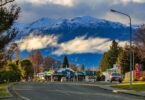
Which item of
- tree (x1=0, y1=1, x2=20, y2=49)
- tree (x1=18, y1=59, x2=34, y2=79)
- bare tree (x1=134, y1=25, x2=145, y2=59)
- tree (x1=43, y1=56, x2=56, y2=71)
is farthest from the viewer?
tree (x1=43, y1=56, x2=56, y2=71)

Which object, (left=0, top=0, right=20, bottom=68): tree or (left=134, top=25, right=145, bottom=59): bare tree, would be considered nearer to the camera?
(left=0, top=0, right=20, bottom=68): tree

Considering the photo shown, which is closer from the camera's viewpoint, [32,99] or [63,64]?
[32,99]

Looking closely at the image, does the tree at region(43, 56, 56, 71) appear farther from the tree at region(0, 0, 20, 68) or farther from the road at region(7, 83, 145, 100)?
the tree at region(0, 0, 20, 68)

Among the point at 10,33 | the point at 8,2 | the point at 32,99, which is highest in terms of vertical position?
the point at 8,2

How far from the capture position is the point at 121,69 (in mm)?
99625

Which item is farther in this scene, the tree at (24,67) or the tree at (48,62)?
the tree at (48,62)

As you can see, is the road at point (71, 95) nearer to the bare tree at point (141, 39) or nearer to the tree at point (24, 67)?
the bare tree at point (141, 39)

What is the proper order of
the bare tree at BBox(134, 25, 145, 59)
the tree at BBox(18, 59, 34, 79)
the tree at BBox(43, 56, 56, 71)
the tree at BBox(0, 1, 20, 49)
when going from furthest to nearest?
the tree at BBox(43, 56, 56, 71) < the tree at BBox(18, 59, 34, 79) < the bare tree at BBox(134, 25, 145, 59) < the tree at BBox(0, 1, 20, 49)

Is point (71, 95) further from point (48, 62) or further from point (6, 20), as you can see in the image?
point (48, 62)

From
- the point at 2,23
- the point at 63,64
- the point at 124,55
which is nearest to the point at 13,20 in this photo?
the point at 2,23

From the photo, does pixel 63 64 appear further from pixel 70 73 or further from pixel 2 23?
pixel 2 23

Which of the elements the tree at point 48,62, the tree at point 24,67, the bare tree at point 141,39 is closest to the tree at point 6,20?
the bare tree at point 141,39

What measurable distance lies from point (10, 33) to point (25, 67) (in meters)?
84.5

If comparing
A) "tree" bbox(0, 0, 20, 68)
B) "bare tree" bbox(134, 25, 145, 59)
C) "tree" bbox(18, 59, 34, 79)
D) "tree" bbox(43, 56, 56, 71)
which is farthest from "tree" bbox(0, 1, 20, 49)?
"tree" bbox(43, 56, 56, 71)
